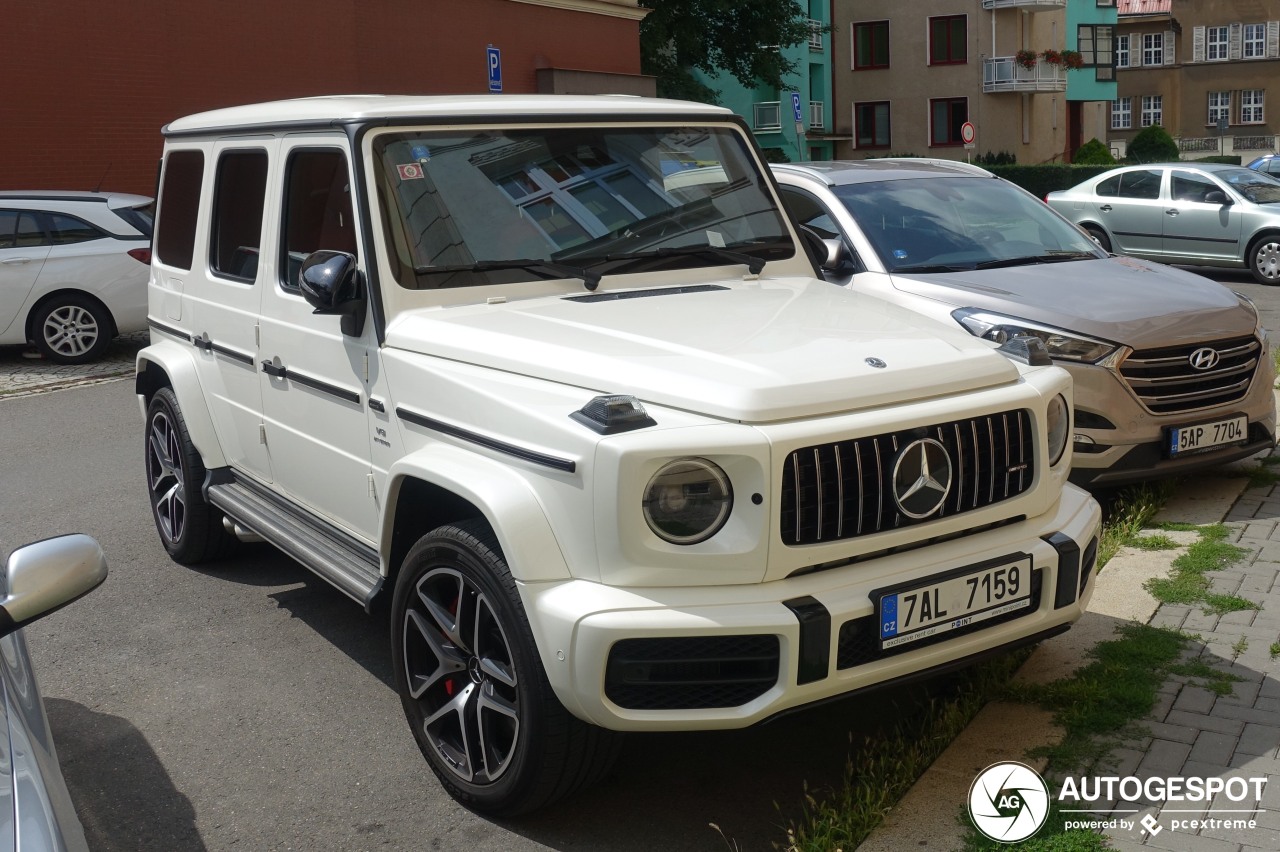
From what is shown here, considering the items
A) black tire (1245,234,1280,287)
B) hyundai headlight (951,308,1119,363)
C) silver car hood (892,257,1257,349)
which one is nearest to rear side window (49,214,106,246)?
silver car hood (892,257,1257,349)

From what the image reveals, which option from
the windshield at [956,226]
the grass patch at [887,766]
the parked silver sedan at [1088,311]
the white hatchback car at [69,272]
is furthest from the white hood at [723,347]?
the white hatchback car at [69,272]

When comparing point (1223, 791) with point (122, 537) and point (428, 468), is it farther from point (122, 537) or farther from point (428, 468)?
point (122, 537)

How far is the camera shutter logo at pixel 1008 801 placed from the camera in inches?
138

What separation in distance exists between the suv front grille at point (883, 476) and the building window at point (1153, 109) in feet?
246

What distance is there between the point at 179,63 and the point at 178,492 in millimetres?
14301

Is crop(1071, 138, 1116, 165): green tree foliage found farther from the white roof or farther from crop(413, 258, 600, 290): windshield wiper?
crop(413, 258, 600, 290): windshield wiper

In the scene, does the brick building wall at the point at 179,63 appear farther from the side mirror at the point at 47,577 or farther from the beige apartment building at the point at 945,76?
the beige apartment building at the point at 945,76

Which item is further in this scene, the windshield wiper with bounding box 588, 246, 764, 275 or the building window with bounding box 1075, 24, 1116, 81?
the building window with bounding box 1075, 24, 1116, 81

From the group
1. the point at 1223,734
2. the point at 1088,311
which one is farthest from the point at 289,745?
the point at 1088,311

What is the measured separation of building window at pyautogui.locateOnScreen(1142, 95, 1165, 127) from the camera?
7238cm

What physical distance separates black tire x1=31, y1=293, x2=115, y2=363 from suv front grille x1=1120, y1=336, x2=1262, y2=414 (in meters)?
10.3

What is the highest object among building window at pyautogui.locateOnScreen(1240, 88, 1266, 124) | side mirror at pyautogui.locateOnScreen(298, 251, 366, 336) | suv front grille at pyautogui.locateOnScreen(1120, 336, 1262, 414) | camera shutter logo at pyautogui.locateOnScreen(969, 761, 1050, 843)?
building window at pyautogui.locateOnScreen(1240, 88, 1266, 124)

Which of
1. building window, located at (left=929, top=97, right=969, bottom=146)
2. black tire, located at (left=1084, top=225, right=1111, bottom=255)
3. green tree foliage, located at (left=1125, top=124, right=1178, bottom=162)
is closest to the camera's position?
black tire, located at (left=1084, top=225, right=1111, bottom=255)

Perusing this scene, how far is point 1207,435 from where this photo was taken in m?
6.47
